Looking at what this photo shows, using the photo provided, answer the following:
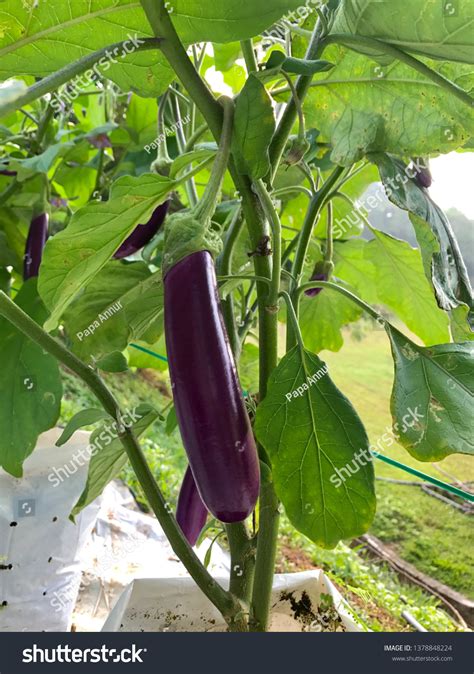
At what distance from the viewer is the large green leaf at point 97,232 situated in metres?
0.32

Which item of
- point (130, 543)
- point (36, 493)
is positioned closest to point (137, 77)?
point (36, 493)

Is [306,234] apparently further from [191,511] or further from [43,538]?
[43,538]

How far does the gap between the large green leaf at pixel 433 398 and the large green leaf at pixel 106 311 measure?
0.63ft

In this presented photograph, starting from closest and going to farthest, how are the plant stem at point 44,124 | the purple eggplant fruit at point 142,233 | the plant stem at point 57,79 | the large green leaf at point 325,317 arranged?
the plant stem at point 57,79 → the purple eggplant fruit at point 142,233 → the large green leaf at point 325,317 → the plant stem at point 44,124

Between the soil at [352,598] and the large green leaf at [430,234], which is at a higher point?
the large green leaf at [430,234]

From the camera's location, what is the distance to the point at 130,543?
0.83m

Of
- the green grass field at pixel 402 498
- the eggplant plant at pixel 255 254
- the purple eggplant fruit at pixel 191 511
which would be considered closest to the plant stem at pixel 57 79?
the eggplant plant at pixel 255 254

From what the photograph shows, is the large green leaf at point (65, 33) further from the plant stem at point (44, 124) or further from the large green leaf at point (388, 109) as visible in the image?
the plant stem at point (44, 124)

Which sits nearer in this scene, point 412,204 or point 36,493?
point 412,204
